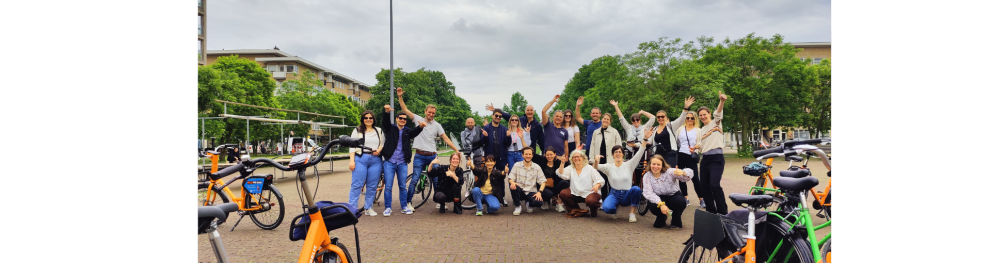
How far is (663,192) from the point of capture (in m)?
6.21

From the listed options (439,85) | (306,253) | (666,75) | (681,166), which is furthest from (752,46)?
(439,85)

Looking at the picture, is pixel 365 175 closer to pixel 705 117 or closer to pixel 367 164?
pixel 367 164

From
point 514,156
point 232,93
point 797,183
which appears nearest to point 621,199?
point 514,156

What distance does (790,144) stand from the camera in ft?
9.40

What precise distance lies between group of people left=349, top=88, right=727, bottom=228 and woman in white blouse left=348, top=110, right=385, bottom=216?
0.04 feet

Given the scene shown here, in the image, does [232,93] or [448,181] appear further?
[232,93]

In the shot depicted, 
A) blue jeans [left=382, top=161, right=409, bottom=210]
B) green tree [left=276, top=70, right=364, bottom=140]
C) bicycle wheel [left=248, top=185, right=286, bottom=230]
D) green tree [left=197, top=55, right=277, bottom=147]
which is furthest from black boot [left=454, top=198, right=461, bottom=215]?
green tree [left=276, top=70, right=364, bottom=140]

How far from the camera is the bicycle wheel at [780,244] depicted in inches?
105

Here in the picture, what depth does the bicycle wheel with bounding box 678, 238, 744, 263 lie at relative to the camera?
2.92m

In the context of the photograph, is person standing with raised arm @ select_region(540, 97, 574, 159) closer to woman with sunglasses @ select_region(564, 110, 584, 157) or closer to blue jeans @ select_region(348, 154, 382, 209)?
woman with sunglasses @ select_region(564, 110, 584, 157)

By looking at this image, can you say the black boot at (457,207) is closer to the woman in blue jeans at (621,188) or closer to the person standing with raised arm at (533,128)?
the person standing with raised arm at (533,128)

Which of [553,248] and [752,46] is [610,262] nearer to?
[553,248]

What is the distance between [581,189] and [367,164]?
2.91m

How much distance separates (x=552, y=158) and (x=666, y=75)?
668 inches
